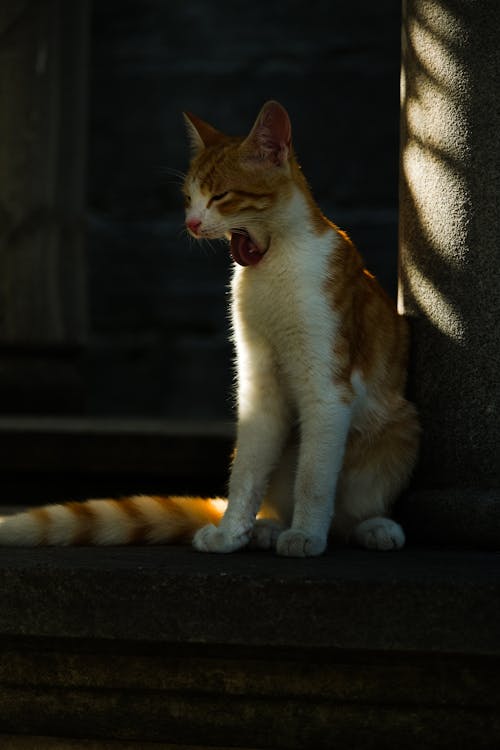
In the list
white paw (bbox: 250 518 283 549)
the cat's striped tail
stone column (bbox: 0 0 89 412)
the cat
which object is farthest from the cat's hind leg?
stone column (bbox: 0 0 89 412)

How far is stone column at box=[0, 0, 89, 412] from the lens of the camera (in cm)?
527

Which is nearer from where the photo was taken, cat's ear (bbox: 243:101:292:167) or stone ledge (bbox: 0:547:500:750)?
stone ledge (bbox: 0:547:500:750)

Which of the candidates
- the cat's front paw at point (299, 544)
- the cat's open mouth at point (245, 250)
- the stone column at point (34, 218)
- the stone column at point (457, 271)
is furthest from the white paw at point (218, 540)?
the stone column at point (34, 218)

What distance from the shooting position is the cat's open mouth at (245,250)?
2.48m

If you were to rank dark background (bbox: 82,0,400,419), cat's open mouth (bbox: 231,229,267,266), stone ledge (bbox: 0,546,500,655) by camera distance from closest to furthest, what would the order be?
stone ledge (bbox: 0,546,500,655) < cat's open mouth (bbox: 231,229,267,266) < dark background (bbox: 82,0,400,419)

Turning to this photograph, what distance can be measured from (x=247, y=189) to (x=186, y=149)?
406 cm

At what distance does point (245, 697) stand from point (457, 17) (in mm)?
1563

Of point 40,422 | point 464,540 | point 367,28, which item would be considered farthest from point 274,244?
point 367,28

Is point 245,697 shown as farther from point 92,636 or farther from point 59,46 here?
point 59,46

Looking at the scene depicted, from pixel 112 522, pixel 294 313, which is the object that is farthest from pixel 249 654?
pixel 294 313

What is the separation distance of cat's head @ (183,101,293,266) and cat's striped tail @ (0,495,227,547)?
0.58 metres

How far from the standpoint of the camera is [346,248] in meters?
2.50

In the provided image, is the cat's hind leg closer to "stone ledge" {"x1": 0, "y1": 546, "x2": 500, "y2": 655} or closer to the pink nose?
"stone ledge" {"x1": 0, "y1": 546, "x2": 500, "y2": 655}

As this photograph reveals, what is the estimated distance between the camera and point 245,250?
2.49 metres
